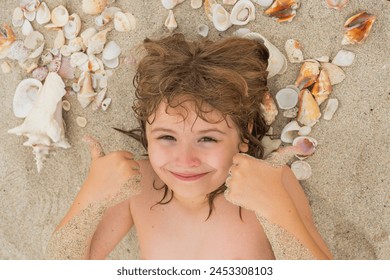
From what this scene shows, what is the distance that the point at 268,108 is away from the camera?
2.31 m

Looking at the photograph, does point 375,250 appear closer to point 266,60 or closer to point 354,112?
point 354,112

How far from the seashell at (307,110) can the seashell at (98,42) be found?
101 centimetres

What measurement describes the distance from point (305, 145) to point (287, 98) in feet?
0.81

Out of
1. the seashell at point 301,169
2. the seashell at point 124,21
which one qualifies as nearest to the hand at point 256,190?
the seashell at point 301,169

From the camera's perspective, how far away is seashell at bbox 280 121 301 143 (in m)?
2.37

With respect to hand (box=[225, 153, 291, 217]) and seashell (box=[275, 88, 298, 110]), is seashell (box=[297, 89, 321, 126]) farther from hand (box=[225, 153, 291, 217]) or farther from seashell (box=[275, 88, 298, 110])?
hand (box=[225, 153, 291, 217])

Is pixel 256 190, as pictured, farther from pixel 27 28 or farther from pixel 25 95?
pixel 27 28

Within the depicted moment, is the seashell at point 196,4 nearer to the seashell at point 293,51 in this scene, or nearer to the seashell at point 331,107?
the seashell at point 293,51

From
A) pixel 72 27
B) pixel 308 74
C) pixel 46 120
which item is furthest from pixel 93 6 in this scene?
pixel 308 74

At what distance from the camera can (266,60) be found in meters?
2.28

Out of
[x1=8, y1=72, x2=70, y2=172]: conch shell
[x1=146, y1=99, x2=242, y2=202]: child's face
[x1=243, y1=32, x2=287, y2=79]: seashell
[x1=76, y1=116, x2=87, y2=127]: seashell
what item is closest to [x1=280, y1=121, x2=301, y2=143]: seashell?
[x1=243, y1=32, x2=287, y2=79]: seashell

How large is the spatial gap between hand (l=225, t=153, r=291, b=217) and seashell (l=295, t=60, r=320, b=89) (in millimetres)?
454

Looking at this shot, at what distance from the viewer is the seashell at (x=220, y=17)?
2348 mm

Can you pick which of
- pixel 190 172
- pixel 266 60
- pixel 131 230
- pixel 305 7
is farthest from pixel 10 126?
pixel 305 7
